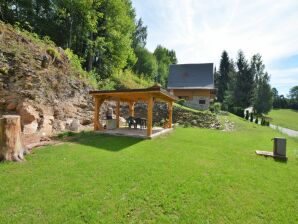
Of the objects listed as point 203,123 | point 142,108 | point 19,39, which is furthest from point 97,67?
point 203,123

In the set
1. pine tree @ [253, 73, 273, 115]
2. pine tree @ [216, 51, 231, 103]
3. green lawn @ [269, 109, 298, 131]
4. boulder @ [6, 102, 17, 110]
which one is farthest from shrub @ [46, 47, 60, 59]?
pine tree @ [216, 51, 231, 103]

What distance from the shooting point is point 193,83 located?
2561 centimetres

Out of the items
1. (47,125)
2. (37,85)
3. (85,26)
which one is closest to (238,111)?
(85,26)

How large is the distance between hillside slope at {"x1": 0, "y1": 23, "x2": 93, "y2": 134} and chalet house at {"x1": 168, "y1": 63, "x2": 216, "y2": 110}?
46.8 feet

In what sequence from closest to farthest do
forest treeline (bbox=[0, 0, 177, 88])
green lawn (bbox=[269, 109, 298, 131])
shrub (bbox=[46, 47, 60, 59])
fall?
shrub (bbox=[46, 47, 60, 59]) → forest treeline (bbox=[0, 0, 177, 88]) → green lawn (bbox=[269, 109, 298, 131])

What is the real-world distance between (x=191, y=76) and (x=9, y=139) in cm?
2443

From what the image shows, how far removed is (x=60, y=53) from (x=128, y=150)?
9.18 metres

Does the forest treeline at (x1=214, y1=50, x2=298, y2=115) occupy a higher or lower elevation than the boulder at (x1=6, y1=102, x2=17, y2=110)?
higher

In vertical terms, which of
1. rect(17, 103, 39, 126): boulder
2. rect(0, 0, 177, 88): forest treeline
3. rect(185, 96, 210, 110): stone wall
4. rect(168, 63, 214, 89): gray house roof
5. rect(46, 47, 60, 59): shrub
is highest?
rect(0, 0, 177, 88): forest treeline

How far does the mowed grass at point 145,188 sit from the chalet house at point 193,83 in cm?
1688

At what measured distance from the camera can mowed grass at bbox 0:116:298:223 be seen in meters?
3.20

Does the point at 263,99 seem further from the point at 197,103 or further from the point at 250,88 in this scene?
the point at 197,103

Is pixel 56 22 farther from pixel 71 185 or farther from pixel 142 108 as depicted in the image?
pixel 71 185

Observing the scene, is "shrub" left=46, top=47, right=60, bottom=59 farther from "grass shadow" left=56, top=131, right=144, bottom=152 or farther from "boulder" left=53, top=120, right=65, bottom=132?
"grass shadow" left=56, top=131, right=144, bottom=152
